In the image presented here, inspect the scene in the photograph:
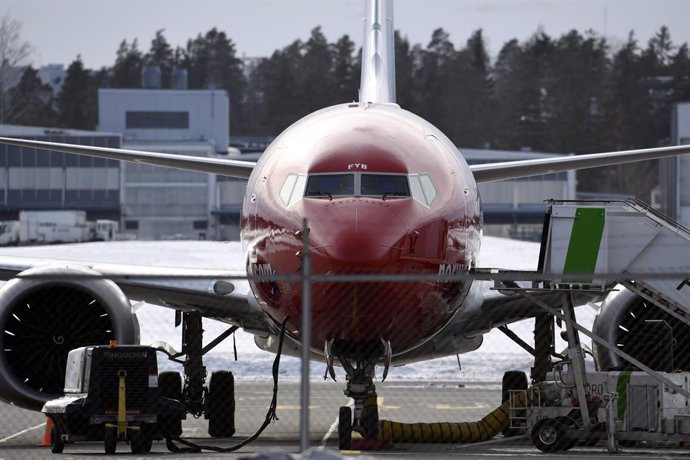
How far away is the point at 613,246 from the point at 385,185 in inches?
110

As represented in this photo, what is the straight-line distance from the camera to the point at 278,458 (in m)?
9.94

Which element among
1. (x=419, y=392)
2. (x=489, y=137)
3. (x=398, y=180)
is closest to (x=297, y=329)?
(x=398, y=180)

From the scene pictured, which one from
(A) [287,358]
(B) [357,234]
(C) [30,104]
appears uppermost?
(C) [30,104]

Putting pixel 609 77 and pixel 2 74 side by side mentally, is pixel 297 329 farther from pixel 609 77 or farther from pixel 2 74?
pixel 2 74

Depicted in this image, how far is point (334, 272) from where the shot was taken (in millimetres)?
14250

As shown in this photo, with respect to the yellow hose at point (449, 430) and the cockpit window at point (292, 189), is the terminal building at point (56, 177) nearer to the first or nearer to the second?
the yellow hose at point (449, 430)

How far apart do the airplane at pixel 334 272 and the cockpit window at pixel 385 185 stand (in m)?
0.01

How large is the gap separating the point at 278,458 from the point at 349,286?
4.85m

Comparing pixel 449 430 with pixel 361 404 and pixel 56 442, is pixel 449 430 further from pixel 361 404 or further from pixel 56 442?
pixel 56 442

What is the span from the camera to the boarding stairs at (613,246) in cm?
1609

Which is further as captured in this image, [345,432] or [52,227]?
[52,227]

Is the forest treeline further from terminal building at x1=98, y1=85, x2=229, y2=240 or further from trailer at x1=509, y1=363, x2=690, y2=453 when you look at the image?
trailer at x1=509, y1=363, x2=690, y2=453

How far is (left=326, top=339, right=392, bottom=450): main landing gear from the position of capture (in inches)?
615

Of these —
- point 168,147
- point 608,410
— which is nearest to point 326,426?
point 608,410
